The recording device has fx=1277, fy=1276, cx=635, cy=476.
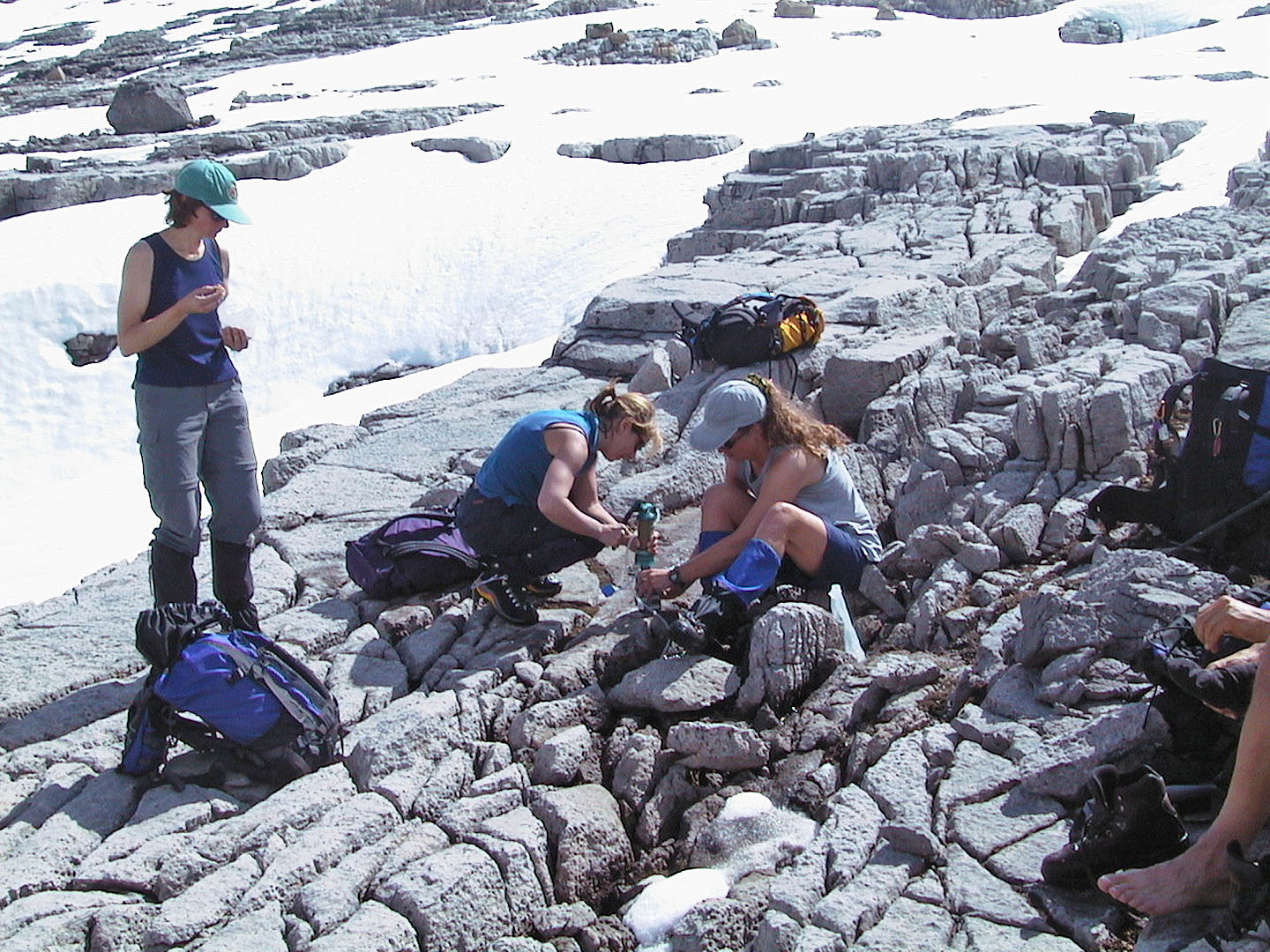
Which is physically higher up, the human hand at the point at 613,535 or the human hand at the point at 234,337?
the human hand at the point at 234,337

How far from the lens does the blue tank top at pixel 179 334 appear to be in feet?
14.0

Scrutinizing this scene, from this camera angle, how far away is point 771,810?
3553 millimetres

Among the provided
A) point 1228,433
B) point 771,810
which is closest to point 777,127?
point 1228,433

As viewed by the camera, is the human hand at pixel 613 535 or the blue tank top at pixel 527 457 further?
the blue tank top at pixel 527 457

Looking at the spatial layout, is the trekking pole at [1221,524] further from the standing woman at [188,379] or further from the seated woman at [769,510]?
the standing woman at [188,379]

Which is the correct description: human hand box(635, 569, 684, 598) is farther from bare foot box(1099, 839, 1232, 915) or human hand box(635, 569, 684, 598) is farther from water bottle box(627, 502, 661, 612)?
bare foot box(1099, 839, 1232, 915)

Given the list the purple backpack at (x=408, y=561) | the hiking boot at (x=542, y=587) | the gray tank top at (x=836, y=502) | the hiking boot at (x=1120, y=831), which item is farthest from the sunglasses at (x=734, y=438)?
the hiking boot at (x=1120, y=831)

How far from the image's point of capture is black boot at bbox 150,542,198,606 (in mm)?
4516

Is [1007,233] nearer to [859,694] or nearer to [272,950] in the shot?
[859,694]

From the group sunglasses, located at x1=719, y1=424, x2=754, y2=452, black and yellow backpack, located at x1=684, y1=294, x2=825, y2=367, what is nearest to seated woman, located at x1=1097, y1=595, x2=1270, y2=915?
sunglasses, located at x1=719, y1=424, x2=754, y2=452

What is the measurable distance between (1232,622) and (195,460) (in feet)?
10.7

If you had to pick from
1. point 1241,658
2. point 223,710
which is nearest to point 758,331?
point 223,710

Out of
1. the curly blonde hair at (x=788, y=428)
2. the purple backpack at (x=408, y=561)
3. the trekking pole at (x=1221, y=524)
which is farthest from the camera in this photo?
the purple backpack at (x=408, y=561)

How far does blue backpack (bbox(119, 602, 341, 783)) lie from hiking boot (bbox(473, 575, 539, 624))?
89 centimetres
